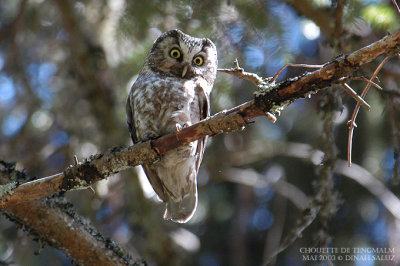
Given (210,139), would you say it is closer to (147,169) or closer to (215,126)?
(147,169)

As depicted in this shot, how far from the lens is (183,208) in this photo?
11.4 ft

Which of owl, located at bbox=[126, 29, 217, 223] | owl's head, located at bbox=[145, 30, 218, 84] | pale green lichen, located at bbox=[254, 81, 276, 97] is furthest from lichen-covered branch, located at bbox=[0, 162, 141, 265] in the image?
owl's head, located at bbox=[145, 30, 218, 84]

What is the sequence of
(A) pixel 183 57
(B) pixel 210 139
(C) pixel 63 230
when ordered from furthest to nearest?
(B) pixel 210 139 < (A) pixel 183 57 < (C) pixel 63 230

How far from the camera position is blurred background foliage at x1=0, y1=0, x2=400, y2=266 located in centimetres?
349

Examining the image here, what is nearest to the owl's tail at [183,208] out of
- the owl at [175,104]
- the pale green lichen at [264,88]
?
the owl at [175,104]

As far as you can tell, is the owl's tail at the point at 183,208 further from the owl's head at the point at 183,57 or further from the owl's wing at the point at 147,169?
the owl's head at the point at 183,57

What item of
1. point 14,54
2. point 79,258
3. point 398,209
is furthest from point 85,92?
point 398,209

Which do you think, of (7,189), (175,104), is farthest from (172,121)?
(7,189)

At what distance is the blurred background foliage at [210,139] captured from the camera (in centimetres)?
349

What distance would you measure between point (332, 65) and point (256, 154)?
3.21 m

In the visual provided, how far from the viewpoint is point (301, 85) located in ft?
6.11

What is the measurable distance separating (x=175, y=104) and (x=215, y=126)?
113 cm

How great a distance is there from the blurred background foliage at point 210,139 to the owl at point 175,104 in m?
0.19

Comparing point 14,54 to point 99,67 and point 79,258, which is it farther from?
point 79,258
